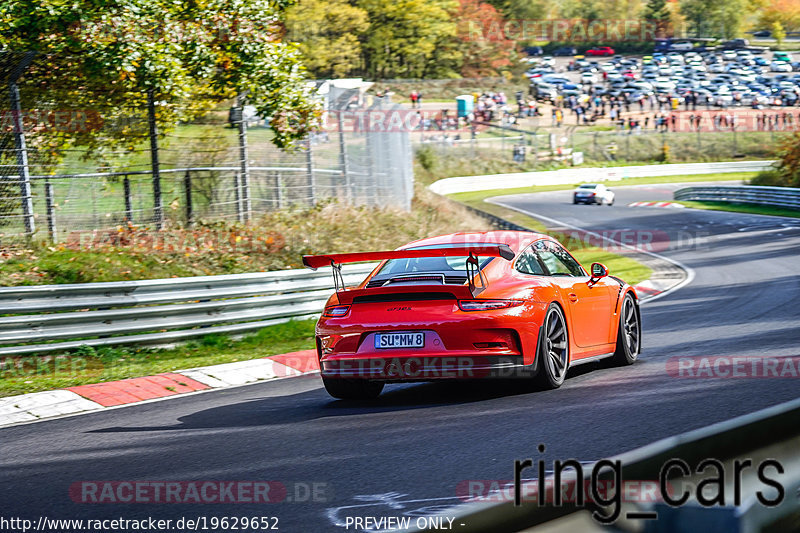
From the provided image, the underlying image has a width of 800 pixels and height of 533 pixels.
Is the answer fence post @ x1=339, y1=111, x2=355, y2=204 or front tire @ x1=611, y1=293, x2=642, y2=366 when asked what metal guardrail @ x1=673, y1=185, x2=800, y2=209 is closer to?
fence post @ x1=339, y1=111, x2=355, y2=204

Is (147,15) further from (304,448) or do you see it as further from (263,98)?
(304,448)

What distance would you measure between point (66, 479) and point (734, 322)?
9.44 metres

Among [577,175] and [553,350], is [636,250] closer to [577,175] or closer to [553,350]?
[553,350]

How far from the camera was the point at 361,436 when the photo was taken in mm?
6422

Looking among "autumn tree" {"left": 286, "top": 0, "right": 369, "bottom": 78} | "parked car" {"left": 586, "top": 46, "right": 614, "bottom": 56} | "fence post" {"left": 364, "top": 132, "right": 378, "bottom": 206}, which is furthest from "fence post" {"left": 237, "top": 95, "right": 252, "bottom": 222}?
"parked car" {"left": 586, "top": 46, "right": 614, "bottom": 56}

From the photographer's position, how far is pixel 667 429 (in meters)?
6.01

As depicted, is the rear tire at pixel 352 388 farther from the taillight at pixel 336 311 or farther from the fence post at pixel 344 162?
the fence post at pixel 344 162

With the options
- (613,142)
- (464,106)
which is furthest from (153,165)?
(464,106)

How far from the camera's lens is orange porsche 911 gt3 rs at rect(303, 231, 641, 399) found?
7.26 meters

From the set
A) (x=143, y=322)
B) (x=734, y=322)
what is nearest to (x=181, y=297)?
(x=143, y=322)

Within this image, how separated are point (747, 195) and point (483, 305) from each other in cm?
3802

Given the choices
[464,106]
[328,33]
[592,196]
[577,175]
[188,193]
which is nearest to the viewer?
[188,193]

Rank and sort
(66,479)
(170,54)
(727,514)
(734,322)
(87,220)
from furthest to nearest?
1. (170,54)
2. (87,220)
3. (734,322)
4. (66,479)
5. (727,514)

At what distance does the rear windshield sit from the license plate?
→ 0.76 metres
